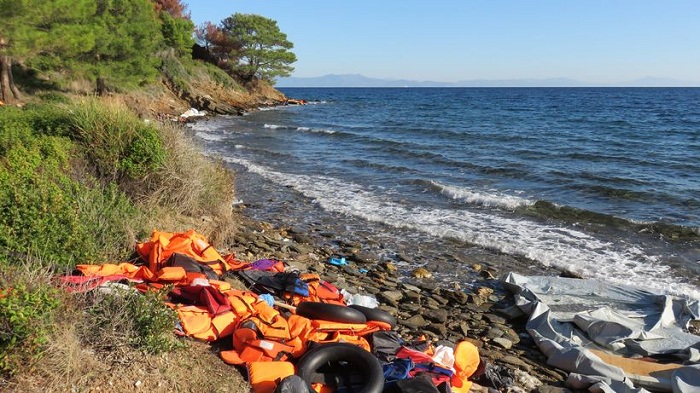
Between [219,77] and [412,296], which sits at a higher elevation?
[219,77]

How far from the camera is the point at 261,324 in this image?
16.9 ft

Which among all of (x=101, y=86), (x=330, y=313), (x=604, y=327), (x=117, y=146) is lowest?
(x=604, y=327)

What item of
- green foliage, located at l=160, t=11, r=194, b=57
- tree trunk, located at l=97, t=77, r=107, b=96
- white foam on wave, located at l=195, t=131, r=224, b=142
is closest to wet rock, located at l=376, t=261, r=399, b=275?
white foam on wave, located at l=195, t=131, r=224, b=142

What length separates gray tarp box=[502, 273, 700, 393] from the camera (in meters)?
5.59

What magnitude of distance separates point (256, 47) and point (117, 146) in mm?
50917

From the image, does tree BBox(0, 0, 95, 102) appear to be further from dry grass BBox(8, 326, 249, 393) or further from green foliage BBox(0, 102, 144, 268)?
dry grass BBox(8, 326, 249, 393)

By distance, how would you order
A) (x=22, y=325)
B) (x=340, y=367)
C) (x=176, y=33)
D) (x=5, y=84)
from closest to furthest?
1. (x=22, y=325)
2. (x=340, y=367)
3. (x=5, y=84)
4. (x=176, y=33)

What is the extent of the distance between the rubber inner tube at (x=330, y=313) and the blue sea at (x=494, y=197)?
3846 millimetres

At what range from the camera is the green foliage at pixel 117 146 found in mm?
8414

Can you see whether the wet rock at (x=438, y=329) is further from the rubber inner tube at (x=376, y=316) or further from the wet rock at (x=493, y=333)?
the rubber inner tube at (x=376, y=316)

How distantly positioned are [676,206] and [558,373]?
10.5 meters

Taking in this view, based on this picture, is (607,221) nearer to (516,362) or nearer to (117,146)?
(516,362)

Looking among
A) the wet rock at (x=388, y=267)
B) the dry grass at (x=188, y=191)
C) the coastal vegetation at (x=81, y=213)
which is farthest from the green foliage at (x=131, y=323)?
the wet rock at (x=388, y=267)

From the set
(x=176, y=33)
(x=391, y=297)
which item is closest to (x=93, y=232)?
(x=391, y=297)
